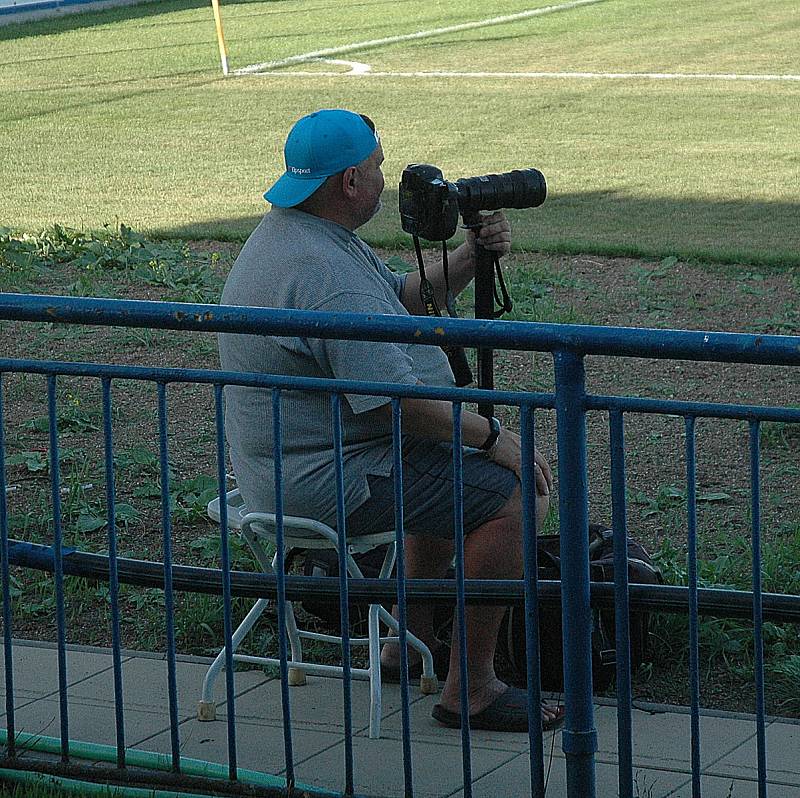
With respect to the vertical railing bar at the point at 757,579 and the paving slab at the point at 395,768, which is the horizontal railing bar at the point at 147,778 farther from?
the vertical railing bar at the point at 757,579

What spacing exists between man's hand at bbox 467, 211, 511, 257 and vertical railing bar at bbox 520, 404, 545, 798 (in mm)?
1341

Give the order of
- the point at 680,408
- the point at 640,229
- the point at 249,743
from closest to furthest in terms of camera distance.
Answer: the point at 680,408 < the point at 249,743 < the point at 640,229

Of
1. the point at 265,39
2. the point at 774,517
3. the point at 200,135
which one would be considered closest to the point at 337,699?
the point at 774,517

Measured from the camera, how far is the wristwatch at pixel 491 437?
12.4 feet

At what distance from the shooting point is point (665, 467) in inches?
234

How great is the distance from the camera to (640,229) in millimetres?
10523

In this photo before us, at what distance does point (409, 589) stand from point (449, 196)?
1162 mm

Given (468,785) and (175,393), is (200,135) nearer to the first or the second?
(175,393)

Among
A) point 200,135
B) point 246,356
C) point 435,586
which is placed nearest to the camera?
point 435,586

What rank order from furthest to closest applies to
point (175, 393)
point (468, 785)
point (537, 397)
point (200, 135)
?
point (200, 135) → point (175, 393) → point (468, 785) → point (537, 397)

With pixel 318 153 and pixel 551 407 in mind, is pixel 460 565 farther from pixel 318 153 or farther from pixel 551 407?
pixel 318 153

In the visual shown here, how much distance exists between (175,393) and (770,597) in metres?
4.52

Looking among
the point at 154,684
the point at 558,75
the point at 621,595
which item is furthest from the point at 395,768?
the point at 558,75

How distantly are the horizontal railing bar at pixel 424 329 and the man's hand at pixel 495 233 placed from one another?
52.8 inches
